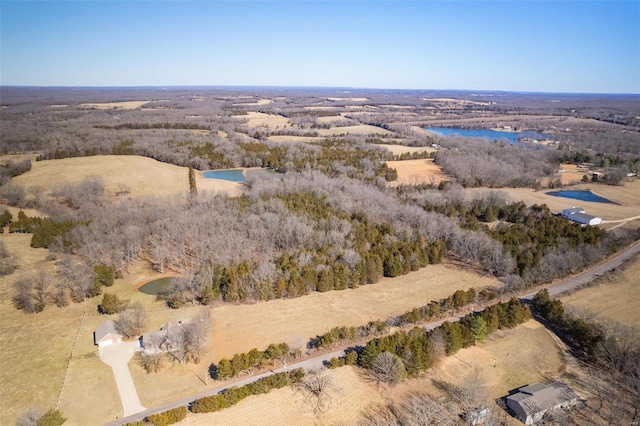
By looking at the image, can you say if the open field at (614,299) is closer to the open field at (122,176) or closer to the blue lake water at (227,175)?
the open field at (122,176)

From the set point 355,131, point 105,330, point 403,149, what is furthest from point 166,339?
point 355,131

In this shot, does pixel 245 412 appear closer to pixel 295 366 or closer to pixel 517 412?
pixel 295 366

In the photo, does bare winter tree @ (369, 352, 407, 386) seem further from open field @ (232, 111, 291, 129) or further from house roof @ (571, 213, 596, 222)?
open field @ (232, 111, 291, 129)

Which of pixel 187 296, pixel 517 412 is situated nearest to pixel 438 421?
pixel 517 412

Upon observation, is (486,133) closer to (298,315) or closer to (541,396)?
(298,315)

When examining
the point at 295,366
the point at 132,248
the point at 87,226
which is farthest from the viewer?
the point at 87,226

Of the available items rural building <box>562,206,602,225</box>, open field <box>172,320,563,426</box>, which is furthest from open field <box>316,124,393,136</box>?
open field <box>172,320,563,426</box>

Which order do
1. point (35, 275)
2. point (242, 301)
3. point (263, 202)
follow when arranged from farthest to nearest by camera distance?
point (263, 202), point (35, 275), point (242, 301)
